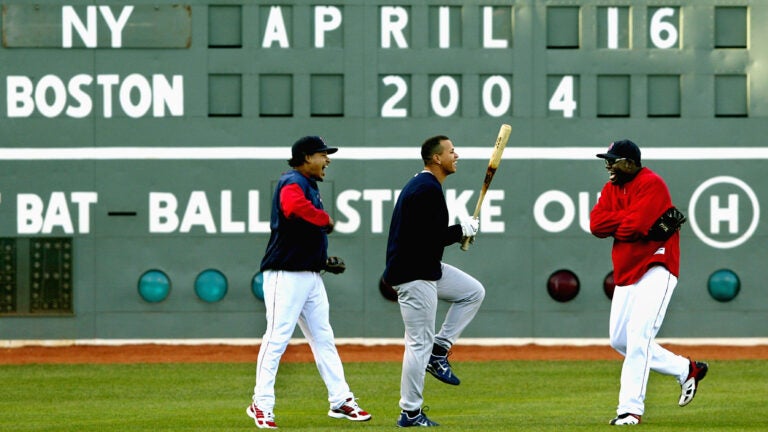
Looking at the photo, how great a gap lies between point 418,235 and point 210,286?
7.27 metres

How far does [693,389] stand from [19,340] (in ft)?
28.8

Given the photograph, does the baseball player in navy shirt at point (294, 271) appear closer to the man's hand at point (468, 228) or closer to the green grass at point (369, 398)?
the green grass at point (369, 398)

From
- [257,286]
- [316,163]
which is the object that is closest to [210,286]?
[257,286]

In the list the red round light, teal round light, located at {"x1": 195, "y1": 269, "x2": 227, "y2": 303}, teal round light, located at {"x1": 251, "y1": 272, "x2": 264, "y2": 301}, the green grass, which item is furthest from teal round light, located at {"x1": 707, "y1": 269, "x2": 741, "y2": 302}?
teal round light, located at {"x1": 195, "y1": 269, "x2": 227, "y2": 303}

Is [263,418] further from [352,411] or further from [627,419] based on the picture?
[627,419]

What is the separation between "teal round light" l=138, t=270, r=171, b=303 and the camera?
16016 millimetres

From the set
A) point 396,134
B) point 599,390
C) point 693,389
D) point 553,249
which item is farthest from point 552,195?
point 693,389

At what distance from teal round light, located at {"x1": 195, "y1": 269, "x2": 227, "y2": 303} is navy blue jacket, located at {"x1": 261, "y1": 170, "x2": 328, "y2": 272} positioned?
6.53 meters

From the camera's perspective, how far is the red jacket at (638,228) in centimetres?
925

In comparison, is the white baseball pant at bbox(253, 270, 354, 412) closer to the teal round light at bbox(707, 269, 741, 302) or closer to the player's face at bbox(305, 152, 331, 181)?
the player's face at bbox(305, 152, 331, 181)

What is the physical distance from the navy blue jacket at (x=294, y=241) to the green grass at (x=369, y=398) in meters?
1.04

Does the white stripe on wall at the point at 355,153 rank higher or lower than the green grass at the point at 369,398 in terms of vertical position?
higher

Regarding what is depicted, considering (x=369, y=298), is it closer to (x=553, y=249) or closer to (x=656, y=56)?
(x=553, y=249)

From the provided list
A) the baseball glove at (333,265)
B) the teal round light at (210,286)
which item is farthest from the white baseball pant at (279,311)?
the teal round light at (210,286)
